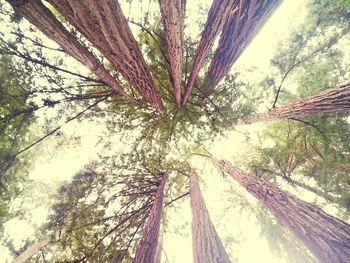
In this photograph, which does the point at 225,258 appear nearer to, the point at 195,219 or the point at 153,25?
the point at 195,219

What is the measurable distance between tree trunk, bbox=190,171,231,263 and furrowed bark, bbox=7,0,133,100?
325 centimetres

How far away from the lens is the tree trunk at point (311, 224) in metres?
4.85

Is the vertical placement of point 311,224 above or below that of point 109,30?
below

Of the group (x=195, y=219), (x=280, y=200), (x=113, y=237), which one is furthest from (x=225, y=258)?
(x=113, y=237)

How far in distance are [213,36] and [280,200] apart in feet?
11.6

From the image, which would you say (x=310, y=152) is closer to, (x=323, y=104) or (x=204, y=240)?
(x=323, y=104)

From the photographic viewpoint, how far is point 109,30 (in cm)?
407

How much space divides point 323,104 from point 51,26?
16.3 feet

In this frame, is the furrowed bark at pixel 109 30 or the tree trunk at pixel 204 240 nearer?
the furrowed bark at pixel 109 30

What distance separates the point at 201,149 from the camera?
30.6 feet

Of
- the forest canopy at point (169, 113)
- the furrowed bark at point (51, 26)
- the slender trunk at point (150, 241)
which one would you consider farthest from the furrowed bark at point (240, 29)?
the slender trunk at point (150, 241)

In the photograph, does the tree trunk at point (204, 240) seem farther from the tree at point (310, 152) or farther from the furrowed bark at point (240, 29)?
the tree at point (310, 152)

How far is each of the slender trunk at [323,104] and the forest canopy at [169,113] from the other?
0.03m

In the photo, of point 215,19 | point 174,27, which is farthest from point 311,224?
point 174,27
